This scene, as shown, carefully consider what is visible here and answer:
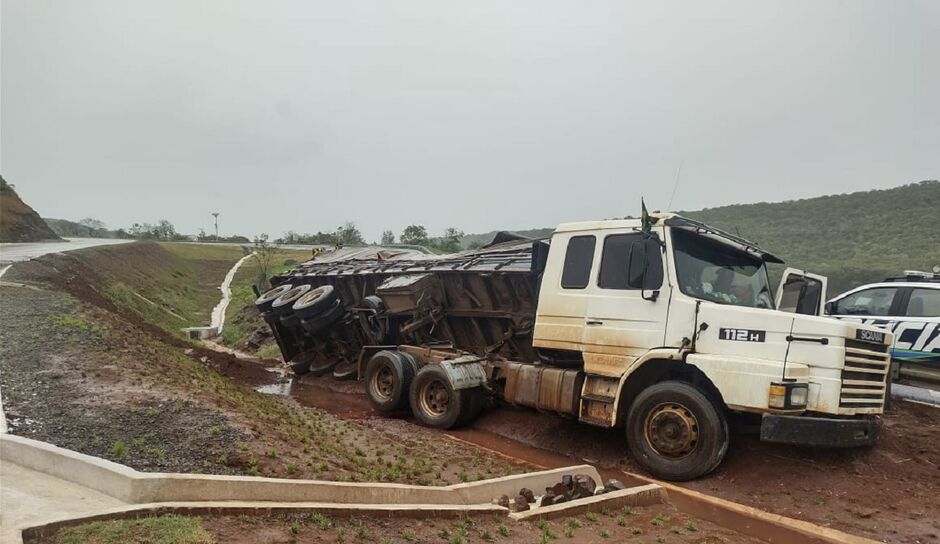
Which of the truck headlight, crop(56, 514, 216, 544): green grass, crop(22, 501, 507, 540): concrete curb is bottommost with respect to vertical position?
crop(22, 501, 507, 540): concrete curb

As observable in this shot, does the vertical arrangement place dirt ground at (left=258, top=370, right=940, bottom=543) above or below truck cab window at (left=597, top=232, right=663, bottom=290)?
below

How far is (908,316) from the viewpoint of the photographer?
9.21 metres

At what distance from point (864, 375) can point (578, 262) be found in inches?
126

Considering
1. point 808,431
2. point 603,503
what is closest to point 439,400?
point 603,503

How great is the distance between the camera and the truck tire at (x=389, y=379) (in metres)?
9.54

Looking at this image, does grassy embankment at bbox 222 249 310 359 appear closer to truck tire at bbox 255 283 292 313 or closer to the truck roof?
truck tire at bbox 255 283 292 313

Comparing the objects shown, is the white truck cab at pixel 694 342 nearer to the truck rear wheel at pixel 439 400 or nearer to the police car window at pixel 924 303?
the truck rear wheel at pixel 439 400

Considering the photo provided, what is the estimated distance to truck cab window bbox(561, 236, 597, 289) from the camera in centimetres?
749

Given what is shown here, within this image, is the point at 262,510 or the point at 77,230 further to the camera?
the point at 77,230

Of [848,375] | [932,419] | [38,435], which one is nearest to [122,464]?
[38,435]

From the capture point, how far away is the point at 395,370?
31.5 ft

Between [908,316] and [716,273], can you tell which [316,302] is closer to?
[716,273]

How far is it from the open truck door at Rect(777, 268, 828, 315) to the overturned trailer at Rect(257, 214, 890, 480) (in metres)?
0.02

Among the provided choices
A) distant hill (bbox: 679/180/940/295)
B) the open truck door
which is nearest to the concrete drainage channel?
the open truck door
